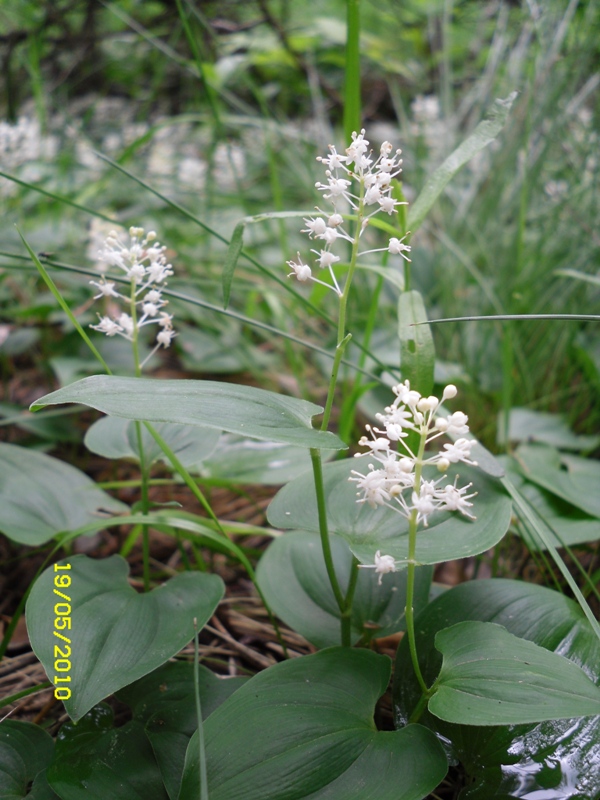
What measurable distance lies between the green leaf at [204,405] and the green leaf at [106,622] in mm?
337

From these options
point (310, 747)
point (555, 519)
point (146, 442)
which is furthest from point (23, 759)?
point (555, 519)

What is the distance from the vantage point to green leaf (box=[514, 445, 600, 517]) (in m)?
1.19

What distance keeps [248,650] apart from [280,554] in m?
0.22

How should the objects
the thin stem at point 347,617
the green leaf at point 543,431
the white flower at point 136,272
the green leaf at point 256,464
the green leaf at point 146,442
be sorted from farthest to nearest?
the green leaf at point 543,431 < the green leaf at point 256,464 < the green leaf at point 146,442 < the white flower at point 136,272 < the thin stem at point 347,617

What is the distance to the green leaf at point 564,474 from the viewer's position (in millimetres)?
1187

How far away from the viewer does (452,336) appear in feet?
6.34

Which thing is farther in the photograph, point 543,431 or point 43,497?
point 543,431

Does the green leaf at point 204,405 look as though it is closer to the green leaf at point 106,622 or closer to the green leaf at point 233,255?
the green leaf at point 233,255

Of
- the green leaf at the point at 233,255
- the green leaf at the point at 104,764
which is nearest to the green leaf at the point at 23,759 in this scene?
the green leaf at the point at 104,764

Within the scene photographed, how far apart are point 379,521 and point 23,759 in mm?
645

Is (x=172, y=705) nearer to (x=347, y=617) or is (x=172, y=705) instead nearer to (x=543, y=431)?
(x=347, y=617)

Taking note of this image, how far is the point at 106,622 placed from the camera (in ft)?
2.86

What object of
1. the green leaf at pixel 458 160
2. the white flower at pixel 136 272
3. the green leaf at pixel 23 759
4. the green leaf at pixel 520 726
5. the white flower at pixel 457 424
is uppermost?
the green leaf at pixel 458 160

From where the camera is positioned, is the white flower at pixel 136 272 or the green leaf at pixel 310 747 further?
the white flower at pixel 136 272
